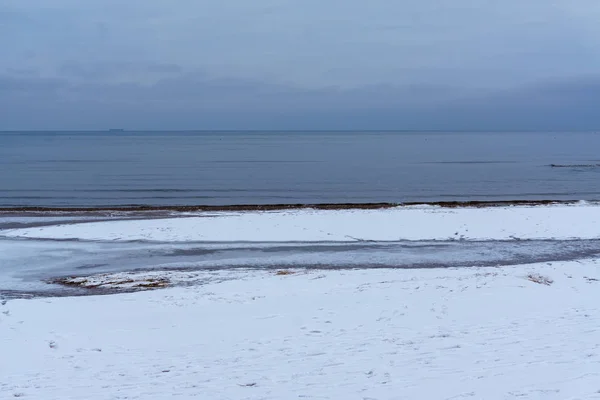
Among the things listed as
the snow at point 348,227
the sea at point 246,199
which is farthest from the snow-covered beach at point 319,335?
the snow at point 348,227

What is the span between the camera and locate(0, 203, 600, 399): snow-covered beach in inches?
295

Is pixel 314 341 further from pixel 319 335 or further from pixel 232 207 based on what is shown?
pixel 232 207

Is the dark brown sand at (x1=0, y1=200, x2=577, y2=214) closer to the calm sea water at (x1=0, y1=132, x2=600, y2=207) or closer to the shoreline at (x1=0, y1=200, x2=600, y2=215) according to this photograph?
the shoreline at (x1=0, y1=200, x2=600, y2=215)

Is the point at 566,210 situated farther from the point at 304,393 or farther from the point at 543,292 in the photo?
the point at 304,393

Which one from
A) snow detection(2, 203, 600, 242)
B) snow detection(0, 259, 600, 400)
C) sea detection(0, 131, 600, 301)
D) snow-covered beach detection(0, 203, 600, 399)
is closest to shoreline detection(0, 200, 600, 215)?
sea detection(0, 131, 600, 301)

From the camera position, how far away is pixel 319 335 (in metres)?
9.47

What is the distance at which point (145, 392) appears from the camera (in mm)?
7395

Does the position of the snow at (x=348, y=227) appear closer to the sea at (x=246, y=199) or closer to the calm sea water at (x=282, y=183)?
the sea at (x=246, y=199)

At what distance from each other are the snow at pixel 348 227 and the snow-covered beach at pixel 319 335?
14.0 ft

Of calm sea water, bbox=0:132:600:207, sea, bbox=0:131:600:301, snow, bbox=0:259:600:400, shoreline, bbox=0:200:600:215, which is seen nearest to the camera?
snow, bbox=0:259:600:400

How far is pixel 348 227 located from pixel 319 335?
1241 centimetres

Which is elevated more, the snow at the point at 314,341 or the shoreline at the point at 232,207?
the shoreline at the point at 232,207

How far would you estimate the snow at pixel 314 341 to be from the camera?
7.46m

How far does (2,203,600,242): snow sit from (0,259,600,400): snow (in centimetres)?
726
